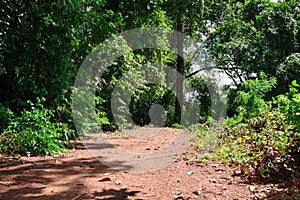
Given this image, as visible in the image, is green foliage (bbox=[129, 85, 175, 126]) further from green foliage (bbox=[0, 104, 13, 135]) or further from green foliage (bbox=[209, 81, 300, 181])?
green foliage (bbox=[209, 81, 300, 181])

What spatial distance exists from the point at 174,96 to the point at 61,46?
36.6 feet

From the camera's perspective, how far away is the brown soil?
8.76ft

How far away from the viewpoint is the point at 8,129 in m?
4.33

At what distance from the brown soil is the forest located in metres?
0.39

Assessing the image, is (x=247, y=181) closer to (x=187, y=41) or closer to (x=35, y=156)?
(x=35, y=156)

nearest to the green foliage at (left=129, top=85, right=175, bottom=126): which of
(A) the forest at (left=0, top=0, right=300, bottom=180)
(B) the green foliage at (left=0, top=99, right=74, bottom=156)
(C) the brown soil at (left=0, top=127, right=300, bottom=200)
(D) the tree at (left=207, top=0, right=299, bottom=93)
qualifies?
(A) the forest at (left=0, top=0, right=300, bottom=180)

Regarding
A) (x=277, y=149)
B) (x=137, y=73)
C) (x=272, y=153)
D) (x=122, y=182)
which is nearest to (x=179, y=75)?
(x=137, y=73)

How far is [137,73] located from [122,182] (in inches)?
304

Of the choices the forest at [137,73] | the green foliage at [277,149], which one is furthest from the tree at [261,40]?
the green foliage at [277,149]

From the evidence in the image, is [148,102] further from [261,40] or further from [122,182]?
[122,182]

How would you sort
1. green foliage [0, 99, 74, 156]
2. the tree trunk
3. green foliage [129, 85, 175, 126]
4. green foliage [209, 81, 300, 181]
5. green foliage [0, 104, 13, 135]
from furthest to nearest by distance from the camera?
1. the tree trunk
2. green foliage [129, 85, 175, 126]
3. green foliage [0, 104, 13, 135]
4. green foliage [0, 99, 74, 156]
5. green foliage [209, 81, 300, 181]

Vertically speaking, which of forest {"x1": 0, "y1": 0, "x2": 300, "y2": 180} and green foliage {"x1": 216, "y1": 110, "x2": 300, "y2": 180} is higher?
forest {"x1": 0, "y1": 0, "x2": 300, "y2": 180}

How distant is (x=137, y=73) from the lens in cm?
1068

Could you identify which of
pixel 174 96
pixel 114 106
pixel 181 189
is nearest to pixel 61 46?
pixel 181 189
